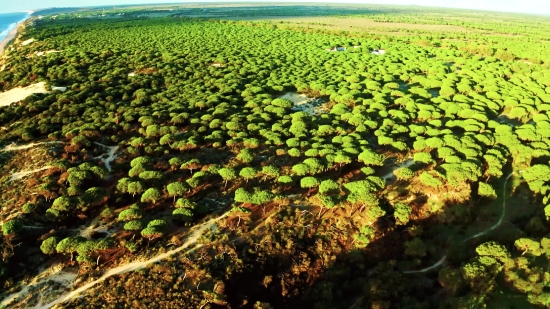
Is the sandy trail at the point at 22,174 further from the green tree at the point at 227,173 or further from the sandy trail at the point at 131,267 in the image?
the green tree at the point at 227,173

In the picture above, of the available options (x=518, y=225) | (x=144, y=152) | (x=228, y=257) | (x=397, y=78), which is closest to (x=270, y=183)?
(x=228, y=257)

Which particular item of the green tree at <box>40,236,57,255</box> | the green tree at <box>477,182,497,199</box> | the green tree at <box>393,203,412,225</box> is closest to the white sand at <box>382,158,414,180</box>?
the green tree at <box>393,203,412,225</box>

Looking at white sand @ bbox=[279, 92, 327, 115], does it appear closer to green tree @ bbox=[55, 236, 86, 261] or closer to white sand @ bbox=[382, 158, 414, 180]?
white sand @ bbox=[382, 158, 414, 180]

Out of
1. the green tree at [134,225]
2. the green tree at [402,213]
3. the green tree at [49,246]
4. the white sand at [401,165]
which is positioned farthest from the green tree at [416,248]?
the green tree at [49,246]

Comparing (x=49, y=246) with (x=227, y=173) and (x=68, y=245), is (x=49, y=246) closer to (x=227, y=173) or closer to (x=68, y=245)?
(x=68, y=245)

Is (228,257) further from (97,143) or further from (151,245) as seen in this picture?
(97,143)
